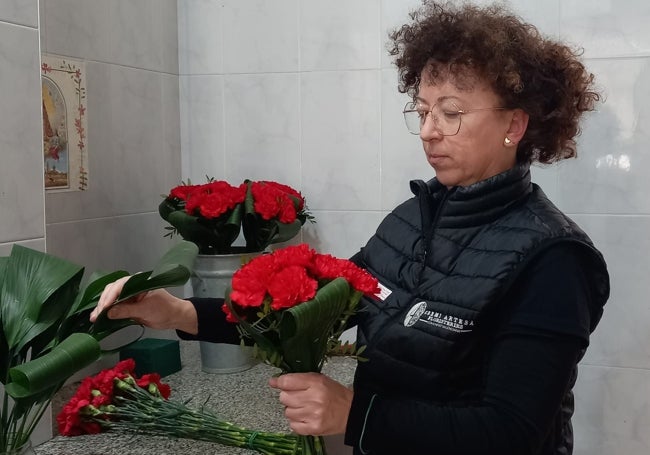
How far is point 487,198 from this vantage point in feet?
3.79

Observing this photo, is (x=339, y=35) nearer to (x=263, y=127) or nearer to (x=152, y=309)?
(x=263, y=127)

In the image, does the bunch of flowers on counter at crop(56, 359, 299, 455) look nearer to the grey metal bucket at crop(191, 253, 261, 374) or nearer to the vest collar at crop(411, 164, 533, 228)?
the grey metal bucket at crop(191, 253, 261, 374)

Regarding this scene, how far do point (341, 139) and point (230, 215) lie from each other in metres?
0.46

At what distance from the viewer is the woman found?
1.00m

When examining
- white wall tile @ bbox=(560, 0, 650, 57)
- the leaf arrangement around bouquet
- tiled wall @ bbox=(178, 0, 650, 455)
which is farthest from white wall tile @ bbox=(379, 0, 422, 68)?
the leaf arrangement around bouquet

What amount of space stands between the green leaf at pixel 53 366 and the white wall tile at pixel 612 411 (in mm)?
1388

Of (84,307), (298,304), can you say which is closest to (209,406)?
(84,307)

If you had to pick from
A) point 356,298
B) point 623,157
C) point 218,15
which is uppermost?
point 218,15

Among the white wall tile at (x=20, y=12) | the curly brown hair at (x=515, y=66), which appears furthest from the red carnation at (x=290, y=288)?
the white wall tile at (x=20, y=12)

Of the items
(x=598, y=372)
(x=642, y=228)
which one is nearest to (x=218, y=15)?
(x=642, y=228)

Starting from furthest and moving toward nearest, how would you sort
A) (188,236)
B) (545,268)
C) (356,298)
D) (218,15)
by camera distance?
(218,15) < (188,236) < (545,268) < (356,298)

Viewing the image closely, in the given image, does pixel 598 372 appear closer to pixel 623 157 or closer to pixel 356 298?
pixel 623 157

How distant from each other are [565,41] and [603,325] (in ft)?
2.46

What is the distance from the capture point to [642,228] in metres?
1.76
